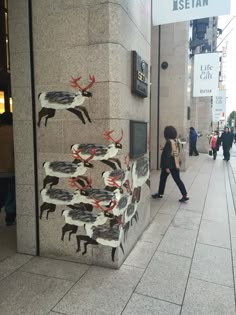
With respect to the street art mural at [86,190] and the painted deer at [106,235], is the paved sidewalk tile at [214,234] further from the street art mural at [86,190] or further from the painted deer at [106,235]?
the painted deer at [106,235]

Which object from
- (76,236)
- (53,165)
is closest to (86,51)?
(53,165)

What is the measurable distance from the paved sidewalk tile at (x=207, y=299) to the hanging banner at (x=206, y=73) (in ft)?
35.7

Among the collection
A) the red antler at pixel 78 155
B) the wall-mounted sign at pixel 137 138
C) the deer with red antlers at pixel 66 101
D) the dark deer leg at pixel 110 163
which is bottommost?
the dark deer leg at pixel 110 163

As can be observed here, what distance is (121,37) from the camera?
10.7 ft

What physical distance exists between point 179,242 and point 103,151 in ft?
6.29

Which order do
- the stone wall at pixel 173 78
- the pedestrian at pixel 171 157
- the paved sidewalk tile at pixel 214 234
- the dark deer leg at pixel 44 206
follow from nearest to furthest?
the dark deer leg at pixel 44 206
the paved sidewalk tile at pixel 214 234
the pedestrian at pixel 171 157
the stone wall at pixel 173 78

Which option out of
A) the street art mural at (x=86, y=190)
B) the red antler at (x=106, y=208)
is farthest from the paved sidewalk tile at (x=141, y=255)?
the red antler at (x=106, y=208)

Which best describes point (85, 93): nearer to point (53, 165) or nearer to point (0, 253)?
point (53, 165)

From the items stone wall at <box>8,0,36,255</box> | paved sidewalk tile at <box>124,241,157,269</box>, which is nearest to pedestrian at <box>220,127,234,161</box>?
paved sidewalk tile at <box>124,241,157,269</box>

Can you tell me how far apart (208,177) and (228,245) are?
5601 mm

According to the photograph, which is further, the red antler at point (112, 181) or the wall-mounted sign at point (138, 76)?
the wall-mounted sign at point (138, 76)

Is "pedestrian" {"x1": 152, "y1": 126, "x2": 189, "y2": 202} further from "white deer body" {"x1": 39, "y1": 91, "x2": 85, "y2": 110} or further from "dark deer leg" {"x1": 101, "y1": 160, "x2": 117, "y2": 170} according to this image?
"white deer body" {"x1": 39, "y1": 91, "x2": 85, "y2": 110}

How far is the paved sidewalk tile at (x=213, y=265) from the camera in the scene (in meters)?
3.23

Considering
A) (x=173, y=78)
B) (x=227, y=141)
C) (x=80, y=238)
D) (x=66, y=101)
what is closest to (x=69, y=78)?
(x=66, y=101)
